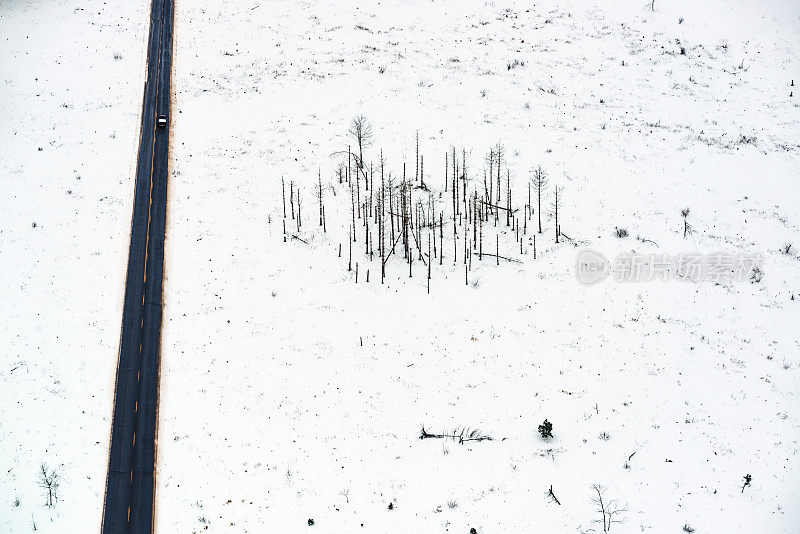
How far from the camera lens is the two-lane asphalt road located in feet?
87.4

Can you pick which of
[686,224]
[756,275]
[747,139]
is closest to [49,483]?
[686,224]

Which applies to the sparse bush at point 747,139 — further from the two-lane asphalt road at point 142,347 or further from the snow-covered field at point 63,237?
the snow-covered field at point 63,237

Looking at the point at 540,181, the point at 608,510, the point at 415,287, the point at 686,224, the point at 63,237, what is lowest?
the point at 608,510

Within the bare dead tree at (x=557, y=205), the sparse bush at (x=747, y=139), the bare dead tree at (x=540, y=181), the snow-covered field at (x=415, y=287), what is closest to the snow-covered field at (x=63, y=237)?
the snow-covered field at (x=415, y=287)

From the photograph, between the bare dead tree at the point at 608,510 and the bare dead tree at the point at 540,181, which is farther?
the bare dead tree at the point at 540,181

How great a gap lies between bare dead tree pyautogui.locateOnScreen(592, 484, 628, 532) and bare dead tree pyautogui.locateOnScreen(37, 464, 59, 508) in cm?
1816

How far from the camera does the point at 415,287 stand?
115 ft

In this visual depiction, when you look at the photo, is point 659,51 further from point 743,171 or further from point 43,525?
point 43,525

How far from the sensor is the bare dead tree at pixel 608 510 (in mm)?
25125

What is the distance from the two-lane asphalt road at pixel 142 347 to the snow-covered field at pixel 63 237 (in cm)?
47

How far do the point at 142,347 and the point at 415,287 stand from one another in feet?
39.4

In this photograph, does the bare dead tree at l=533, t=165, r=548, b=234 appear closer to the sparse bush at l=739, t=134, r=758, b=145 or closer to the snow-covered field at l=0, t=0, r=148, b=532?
the sparse bush at l=739, t=134, r=758, b=145

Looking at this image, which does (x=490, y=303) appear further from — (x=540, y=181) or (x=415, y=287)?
(x=540, y=181)

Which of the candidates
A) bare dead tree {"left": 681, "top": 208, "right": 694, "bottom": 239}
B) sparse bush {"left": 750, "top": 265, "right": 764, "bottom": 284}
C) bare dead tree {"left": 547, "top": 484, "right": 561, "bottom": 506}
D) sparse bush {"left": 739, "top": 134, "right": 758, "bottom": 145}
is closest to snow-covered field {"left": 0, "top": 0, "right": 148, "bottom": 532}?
bare dead tree {"left": 547, "top": 484, "right": 561, "bottom": 506}
